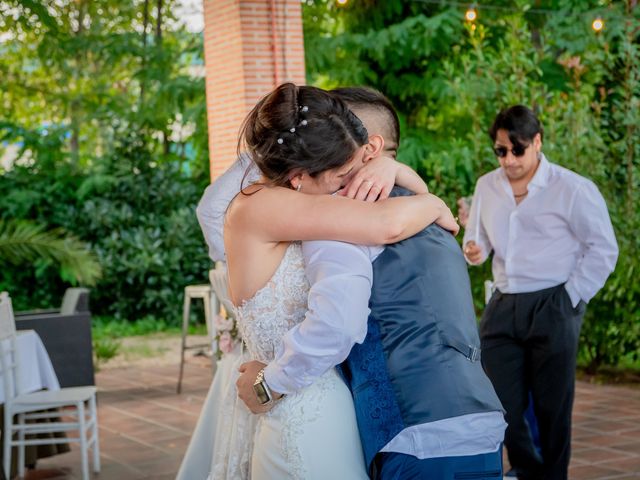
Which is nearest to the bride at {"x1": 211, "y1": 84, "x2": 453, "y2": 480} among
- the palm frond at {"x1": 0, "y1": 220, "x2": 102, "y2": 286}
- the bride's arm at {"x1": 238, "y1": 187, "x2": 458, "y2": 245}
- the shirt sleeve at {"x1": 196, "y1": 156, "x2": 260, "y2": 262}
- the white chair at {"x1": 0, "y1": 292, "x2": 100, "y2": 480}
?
the bride's arm at {"x1": 238, "y1": 187, "x2": 458, "y2": 245}

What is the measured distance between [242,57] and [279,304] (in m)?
6.30

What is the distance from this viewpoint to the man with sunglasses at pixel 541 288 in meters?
4.14

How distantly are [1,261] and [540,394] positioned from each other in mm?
11144

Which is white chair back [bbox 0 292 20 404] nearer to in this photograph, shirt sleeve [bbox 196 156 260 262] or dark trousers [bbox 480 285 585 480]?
shirt sleeve [bbox 196 156 260 262]

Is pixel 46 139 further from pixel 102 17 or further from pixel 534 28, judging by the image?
pixel 534 28

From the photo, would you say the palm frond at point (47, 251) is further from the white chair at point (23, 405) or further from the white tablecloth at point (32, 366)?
the white chair at point (23, 405)

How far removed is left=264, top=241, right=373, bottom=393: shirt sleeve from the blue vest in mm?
54

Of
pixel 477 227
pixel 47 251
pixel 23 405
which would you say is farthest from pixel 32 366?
pixel 47 251

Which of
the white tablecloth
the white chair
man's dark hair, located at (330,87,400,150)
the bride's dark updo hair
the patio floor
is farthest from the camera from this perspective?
the white tablecloth

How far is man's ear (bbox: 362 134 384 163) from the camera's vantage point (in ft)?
7.44

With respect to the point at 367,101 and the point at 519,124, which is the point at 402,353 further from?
the point at 519,124

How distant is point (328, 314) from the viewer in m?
1.99

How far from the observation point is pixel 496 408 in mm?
2129

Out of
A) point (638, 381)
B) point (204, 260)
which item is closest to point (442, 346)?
point (638, 381)
